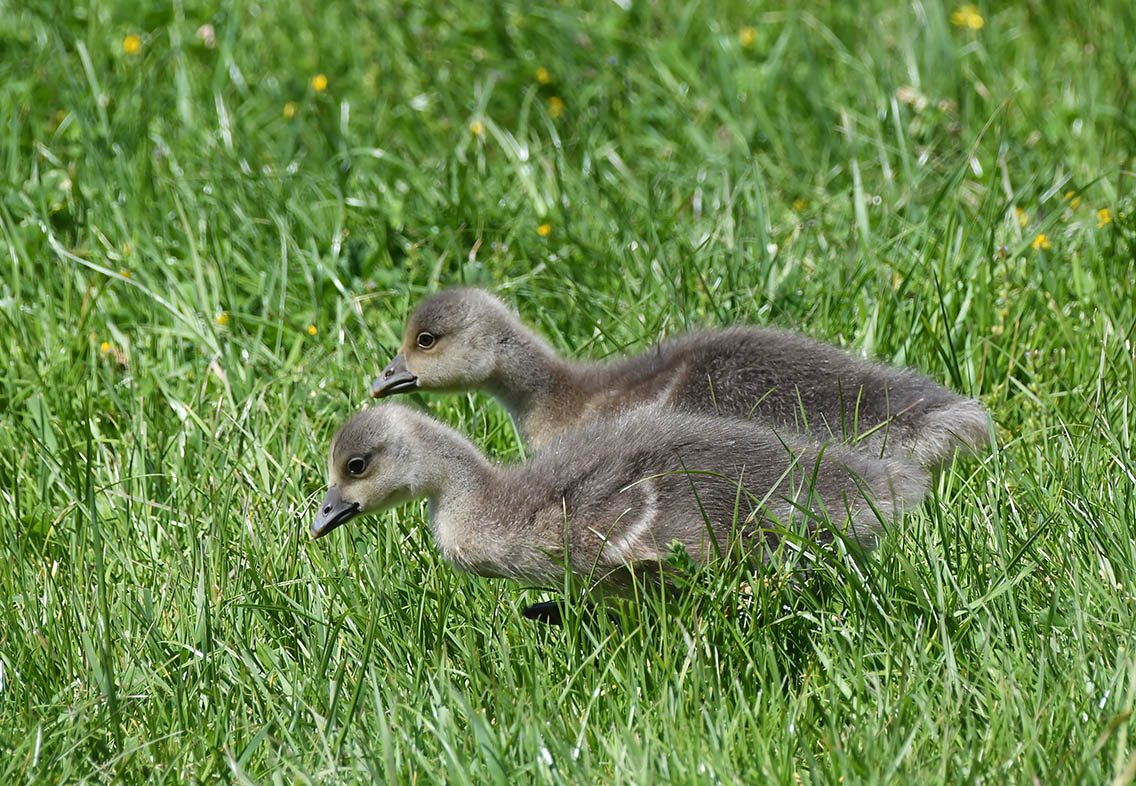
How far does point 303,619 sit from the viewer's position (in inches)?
145

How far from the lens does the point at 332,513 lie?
3.94 metres

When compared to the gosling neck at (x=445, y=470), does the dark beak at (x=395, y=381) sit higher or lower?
lower

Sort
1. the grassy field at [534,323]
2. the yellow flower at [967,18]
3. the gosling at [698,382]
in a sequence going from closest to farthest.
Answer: the grassy field at [534,323]
the gosling at [698,382]
the yellow flower at [967,18]

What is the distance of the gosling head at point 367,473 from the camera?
3945mm

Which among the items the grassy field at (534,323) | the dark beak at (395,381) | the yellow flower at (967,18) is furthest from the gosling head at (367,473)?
the yellow flower at (967,18)

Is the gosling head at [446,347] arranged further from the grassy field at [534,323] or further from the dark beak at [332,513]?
A: the dark beak at [332,513]

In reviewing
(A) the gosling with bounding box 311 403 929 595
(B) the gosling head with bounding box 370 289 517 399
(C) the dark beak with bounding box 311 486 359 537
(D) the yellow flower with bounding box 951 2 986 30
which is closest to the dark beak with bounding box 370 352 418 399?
(B) the gosling head with bounding box 370 289 517 399

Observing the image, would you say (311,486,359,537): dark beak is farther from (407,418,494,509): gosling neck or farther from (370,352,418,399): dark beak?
(370,352,418,399): dark beak

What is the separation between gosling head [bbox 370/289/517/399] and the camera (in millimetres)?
4695

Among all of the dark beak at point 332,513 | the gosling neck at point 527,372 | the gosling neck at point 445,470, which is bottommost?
the gosling neck at point 527,372

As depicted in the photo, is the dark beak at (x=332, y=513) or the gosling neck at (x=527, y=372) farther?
the gosling neck at (x=527, y=372)

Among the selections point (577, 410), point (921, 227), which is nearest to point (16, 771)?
point (577, 410)

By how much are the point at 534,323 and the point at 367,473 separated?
5.13ft

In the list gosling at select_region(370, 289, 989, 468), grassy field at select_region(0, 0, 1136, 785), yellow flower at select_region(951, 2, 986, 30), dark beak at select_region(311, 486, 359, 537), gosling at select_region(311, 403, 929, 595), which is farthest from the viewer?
yellow flower at select_region(951, 2, 986, 30)
